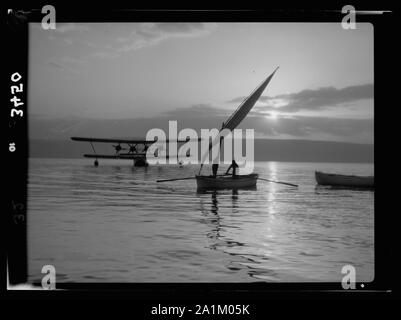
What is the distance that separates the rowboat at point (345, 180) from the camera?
191ft

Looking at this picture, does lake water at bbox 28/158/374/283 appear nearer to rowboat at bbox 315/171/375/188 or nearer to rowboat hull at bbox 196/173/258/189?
rowboat hull at bbox 196/173/258/189

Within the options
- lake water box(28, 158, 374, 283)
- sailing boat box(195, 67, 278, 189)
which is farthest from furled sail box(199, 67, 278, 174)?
lake water box(28, 158, 374, 283)

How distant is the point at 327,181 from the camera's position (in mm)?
62281

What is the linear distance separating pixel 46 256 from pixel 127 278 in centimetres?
425

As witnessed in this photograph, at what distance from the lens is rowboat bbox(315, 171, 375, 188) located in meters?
58.1

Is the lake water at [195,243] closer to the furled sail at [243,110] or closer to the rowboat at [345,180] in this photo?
the furled sail at [243,110]

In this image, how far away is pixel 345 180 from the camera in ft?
197

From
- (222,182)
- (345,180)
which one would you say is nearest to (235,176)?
(222,182)

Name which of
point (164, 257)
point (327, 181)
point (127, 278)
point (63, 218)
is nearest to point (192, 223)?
point (63, 218)

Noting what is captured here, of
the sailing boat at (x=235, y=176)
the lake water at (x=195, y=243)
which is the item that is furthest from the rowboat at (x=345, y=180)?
the lake water at (x=195, y=243)

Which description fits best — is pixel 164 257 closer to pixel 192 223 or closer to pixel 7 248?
pixel 7 248

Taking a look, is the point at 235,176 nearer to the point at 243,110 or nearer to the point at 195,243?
the point at 243,110

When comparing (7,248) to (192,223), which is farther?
(192,223)
